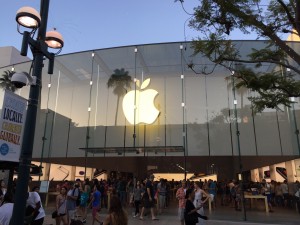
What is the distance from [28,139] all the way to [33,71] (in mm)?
1445

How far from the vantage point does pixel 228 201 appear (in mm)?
21781

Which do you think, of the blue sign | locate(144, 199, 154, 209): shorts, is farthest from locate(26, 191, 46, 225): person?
locate(144, 199, 154, 209): shorts

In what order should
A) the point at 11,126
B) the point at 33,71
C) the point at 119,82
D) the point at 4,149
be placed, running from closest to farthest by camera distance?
1. the point at 33,71
2. the point at 4,149
3. the point at 11,126
4. the point at 119,82

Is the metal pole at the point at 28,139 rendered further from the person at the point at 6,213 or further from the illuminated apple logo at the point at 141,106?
the illuminated apple logo at the point at 141,106

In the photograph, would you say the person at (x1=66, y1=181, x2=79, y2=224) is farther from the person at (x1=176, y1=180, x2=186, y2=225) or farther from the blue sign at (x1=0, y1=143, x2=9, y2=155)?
the blue sign at (x1=0, y1=143, x2=9, y2=155)

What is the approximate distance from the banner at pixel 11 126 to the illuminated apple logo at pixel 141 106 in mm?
13262

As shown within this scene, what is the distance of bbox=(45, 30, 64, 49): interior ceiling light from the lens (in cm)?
670

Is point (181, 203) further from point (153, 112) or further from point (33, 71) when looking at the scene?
point (153, 112)

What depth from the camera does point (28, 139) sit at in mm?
5465

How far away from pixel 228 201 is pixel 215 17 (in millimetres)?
16084

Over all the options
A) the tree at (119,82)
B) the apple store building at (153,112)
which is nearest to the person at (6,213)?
the apple store building at (153,112)

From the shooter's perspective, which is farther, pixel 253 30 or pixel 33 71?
pixel 253 30

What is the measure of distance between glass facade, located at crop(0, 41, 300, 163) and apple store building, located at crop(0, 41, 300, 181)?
0.06m

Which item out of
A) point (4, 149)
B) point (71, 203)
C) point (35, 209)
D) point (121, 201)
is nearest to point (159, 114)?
point (71, 203)
